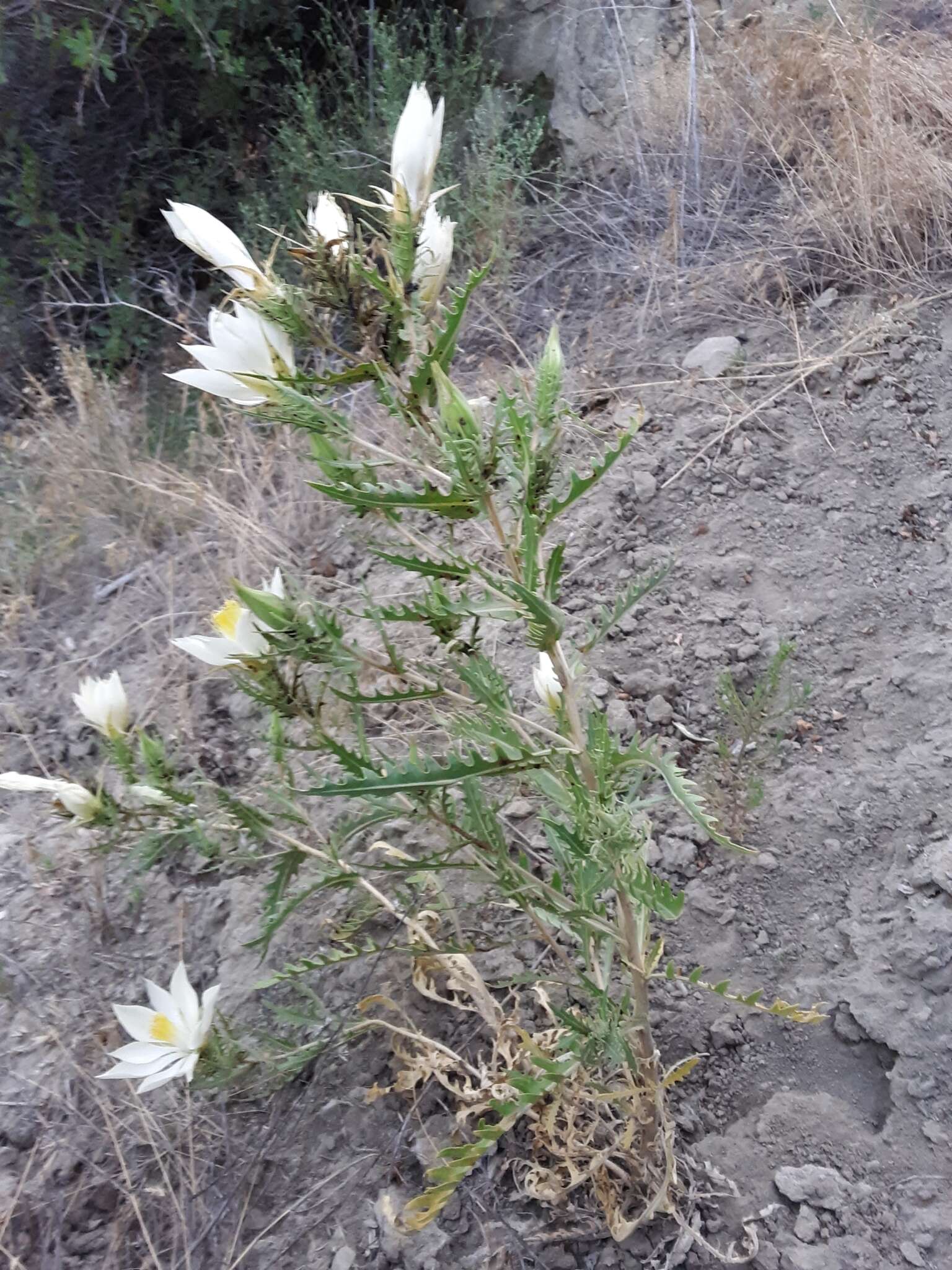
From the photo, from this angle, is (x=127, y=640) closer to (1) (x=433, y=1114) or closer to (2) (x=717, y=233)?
(1) (x=433, y=1114)

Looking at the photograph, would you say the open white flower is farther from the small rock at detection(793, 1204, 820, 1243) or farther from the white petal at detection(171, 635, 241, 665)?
the small rock at detection(793, 1204, 820, 1243)

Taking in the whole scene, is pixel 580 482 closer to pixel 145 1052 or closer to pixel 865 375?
pixel 145 1052

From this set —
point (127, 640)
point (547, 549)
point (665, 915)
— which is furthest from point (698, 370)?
Result: point (665, 915)

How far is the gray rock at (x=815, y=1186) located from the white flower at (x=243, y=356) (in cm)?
127

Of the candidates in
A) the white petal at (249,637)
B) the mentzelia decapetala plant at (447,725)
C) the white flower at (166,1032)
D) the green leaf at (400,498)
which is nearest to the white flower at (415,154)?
the mentzelia decapetala plant at (447,725)

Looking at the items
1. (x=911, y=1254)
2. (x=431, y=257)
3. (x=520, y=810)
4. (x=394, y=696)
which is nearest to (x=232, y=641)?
(x=394, y=696)

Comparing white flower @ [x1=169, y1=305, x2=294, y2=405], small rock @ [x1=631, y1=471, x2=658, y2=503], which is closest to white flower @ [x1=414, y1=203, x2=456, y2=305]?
white flower @ [x1=169, y1=305, x2=294, y2=405]

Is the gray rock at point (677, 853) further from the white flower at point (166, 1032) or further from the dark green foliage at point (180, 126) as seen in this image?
the dark green foliage at point (180, 126)

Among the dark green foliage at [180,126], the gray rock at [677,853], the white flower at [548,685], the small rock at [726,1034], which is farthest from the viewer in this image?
the dark green foliage at [180,126]

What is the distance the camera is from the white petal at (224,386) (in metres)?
1.02

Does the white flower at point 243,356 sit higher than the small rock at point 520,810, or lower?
higher

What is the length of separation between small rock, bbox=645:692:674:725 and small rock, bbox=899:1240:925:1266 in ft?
3.09

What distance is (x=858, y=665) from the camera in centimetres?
192

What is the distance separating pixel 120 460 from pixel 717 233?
2118 millimetres
